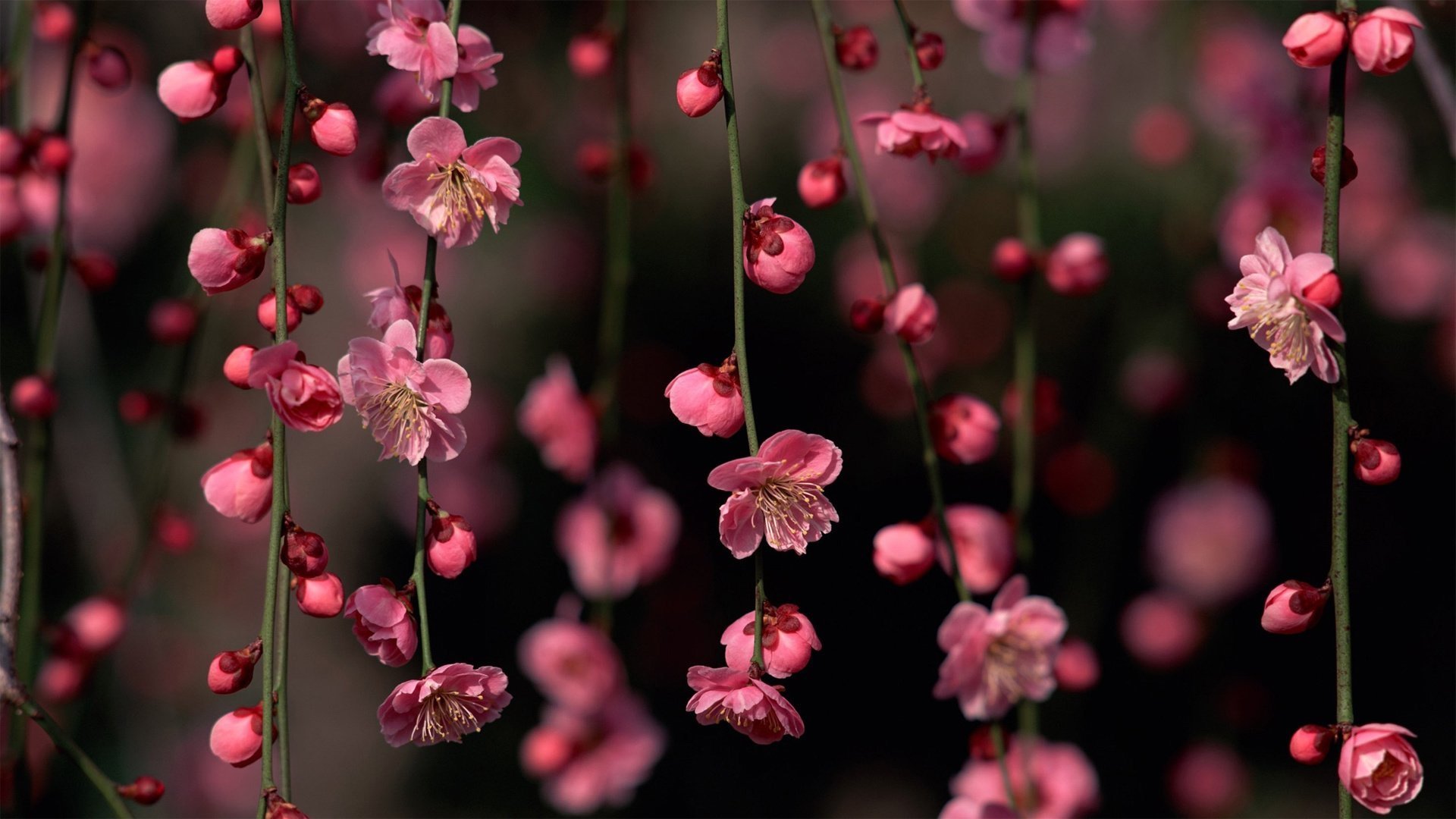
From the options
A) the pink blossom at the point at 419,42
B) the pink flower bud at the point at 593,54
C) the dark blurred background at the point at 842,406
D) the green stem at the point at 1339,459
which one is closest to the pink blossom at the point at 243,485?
the pink blossom at the point at 419,42

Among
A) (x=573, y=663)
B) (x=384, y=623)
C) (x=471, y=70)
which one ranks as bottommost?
(x=573, y=663)

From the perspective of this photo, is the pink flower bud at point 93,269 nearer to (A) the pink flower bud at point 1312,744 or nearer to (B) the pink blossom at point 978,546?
(B) the pink blossom at point 978,546

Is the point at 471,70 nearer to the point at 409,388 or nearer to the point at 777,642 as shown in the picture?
the point at 409,388

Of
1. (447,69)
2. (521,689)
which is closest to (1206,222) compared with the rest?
(447,69)

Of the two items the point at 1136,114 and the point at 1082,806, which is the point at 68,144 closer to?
the point at 1082,806

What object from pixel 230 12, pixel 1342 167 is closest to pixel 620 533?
pixel 230 12

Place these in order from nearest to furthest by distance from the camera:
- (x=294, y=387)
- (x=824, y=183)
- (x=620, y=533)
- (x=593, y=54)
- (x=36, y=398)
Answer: (x=294, y=387)
(x=824, y=183)
(x=36, y=398)
(x=593, y=54)
(x=620, y=533)

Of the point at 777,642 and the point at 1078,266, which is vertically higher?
the point at 1078,266
